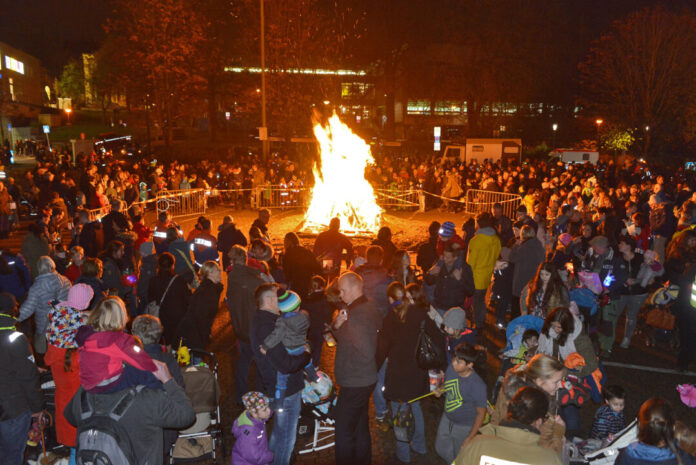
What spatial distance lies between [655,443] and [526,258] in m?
5.50

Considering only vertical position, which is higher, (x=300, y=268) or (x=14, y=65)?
(x=14, y=65)

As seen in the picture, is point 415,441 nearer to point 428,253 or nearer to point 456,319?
point 456,319

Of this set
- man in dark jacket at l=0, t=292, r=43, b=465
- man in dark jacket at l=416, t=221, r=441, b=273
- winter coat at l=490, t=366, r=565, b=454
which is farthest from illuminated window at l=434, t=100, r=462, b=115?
man in dark jacket at l=0, t=292, r=43, b=465

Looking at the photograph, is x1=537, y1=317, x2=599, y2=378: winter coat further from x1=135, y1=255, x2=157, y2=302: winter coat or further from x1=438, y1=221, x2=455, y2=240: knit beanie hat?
x1=135, y1=255, x2=157, y2=302: winter coat

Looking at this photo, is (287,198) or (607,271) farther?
(287,198)

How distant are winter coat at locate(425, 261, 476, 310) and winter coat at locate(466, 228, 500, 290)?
147 cm

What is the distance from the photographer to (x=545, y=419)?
3910 millimetres

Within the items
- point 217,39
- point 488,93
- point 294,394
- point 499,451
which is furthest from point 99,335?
point 488,93

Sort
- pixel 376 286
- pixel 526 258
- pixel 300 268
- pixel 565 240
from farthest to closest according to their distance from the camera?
pixel 565 240 → pixel 526 258 → pixel 300 268 → pixel 376 286

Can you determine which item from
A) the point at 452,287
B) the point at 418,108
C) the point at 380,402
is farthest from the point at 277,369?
the point at 418,108

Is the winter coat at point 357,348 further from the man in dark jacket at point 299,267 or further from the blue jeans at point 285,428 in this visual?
the man in dark jacket at point 299,267

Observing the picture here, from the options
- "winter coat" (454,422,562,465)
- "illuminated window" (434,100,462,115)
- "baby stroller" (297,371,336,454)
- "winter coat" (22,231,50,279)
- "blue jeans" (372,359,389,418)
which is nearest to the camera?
"winter coat" (454,422,562,465)

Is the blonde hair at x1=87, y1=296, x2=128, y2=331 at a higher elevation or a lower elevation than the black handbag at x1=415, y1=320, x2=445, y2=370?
higher

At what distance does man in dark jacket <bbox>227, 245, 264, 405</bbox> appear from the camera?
666 cm
